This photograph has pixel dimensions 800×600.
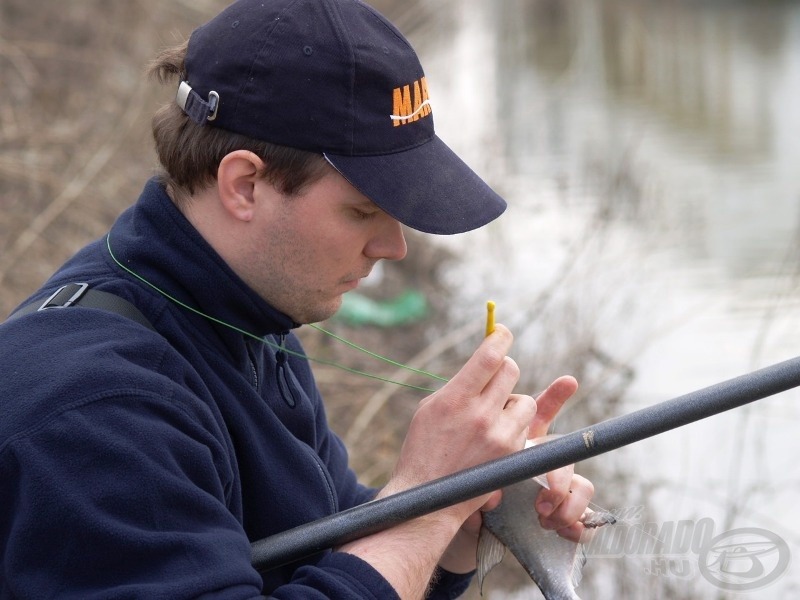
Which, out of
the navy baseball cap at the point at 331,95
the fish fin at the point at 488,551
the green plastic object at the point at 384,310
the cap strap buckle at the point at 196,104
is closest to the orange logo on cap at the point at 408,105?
the navy baseball cap at the point at 331,95

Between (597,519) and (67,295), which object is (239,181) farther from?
(597,519)

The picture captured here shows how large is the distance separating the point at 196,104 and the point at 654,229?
4.72 m

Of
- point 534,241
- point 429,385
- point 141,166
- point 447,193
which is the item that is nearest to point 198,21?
point 141,166

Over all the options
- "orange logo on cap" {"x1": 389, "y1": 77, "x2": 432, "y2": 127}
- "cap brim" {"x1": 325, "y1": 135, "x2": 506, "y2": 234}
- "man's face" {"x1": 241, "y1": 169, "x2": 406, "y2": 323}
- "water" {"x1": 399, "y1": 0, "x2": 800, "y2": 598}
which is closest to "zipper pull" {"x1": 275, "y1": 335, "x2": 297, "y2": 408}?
"man's face" {"x1": 241, "y1": 169, "x2": 406, "y2": 323}

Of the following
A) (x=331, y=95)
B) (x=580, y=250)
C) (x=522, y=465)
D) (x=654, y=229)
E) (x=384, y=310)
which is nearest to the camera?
(x=522, y=465)

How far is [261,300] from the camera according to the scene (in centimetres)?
176

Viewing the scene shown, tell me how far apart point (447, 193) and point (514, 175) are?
5.90 metres

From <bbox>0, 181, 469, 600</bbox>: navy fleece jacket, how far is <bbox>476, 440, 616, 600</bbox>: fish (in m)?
0.32

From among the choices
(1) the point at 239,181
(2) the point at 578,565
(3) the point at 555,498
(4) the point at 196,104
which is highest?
(4) the point at 196,104

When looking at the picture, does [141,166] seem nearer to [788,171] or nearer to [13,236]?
[13,236]

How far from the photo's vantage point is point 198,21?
27.9ft

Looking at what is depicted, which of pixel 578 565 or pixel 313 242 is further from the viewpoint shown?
pixel 578 565

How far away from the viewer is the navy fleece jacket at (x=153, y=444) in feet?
4.52

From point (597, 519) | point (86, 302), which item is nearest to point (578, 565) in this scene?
point (597, 519)
